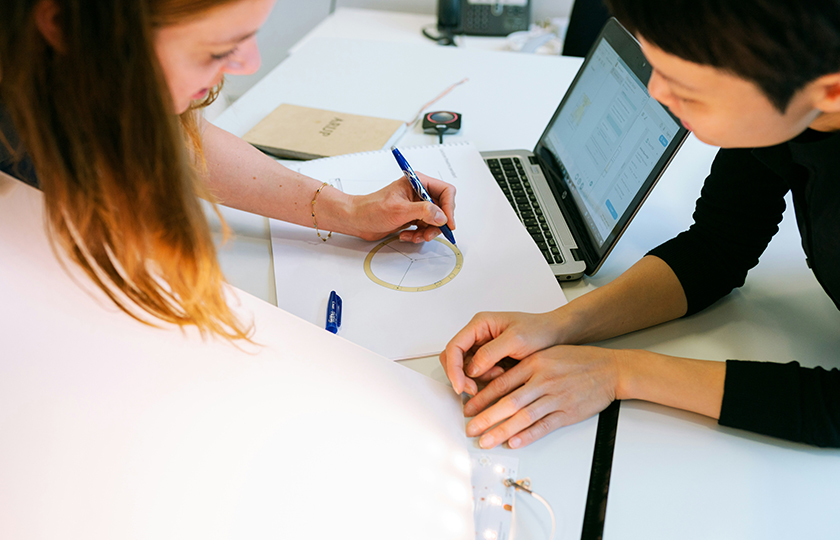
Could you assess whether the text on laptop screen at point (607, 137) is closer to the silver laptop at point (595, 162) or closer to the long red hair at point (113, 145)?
the silver laptop at point (595, 162)

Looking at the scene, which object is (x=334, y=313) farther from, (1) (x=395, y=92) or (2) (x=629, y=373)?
(1) (x=395, y=92)

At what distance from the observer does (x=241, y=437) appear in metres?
0.60

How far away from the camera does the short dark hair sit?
462 mm

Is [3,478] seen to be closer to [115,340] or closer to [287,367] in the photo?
[115,340]

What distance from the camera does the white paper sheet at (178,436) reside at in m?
0.54

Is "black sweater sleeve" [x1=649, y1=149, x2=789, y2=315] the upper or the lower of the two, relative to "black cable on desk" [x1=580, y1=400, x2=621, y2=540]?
upper

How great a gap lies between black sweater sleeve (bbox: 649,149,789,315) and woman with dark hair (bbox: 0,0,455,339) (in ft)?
1.95

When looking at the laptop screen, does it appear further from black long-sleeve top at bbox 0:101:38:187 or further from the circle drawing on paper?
black long-sleeve top at bbox 0:101:38:187

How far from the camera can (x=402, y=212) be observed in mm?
912

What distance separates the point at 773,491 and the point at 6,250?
77 centimetres

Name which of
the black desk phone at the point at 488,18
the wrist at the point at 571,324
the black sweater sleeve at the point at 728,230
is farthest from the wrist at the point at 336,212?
the black desk phone at the point at 488,18

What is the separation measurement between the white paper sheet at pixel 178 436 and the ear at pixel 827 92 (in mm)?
468

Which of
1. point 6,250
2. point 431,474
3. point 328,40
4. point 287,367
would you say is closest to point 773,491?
point 431,474

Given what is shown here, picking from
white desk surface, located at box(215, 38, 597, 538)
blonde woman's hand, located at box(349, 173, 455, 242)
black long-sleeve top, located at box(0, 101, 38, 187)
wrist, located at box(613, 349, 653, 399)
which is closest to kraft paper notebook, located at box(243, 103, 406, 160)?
white desk surface, located at box(215, 38, 597, 538)
